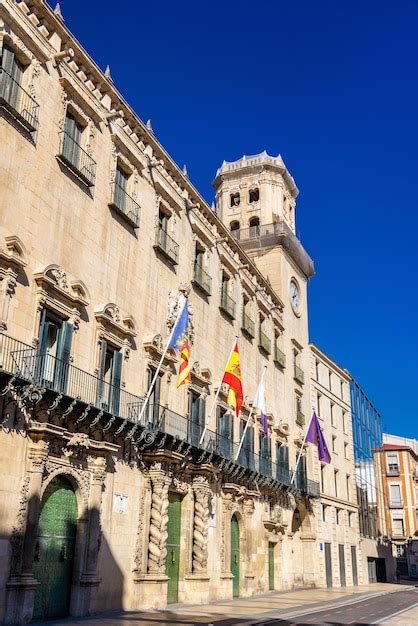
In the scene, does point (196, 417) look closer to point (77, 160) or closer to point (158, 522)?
point (158, 522)

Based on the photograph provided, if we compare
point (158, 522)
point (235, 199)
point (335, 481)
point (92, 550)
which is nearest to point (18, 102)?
point (92, 550)

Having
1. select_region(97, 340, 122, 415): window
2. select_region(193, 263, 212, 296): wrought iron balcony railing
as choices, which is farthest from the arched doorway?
select_region(97, 340, 122, 415): window

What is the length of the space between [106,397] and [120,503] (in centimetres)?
348

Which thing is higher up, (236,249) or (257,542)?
(236,249)

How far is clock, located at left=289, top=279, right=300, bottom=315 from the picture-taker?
4282 centimetres

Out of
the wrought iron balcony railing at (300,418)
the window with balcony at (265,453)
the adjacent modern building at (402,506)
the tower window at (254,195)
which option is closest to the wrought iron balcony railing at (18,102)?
the window with balcony at (265,453)

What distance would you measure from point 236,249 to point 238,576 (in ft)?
53.1

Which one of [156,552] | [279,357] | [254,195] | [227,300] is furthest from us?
[254,195]

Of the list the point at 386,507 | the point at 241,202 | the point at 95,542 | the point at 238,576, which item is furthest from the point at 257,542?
the point at 386,507

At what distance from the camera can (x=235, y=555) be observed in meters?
28.5

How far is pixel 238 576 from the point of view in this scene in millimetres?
28375

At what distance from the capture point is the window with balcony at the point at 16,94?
1753cm

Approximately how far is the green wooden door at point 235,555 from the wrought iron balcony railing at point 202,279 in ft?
34.3

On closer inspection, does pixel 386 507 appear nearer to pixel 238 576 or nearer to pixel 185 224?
pixel 238 576
